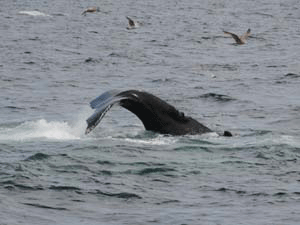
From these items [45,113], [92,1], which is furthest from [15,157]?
[92,1]

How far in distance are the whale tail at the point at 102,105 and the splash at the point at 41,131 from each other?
1.98 meters

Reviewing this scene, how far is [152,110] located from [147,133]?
1.11m

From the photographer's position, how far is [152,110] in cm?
1509

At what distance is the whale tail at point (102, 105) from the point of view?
1348 centimetres

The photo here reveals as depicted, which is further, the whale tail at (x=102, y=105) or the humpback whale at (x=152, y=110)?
the humpback whale at (x=152, y=110)

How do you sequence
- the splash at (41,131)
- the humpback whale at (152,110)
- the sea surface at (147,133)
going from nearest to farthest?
the sea surface at (147,133), the humpback whale at (152,110), the splash at (41,131)

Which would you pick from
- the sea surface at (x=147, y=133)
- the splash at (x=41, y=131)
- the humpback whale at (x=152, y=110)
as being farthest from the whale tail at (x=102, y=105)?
the splash at (x=41, y=131)

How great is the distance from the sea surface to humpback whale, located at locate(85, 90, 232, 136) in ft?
0.67

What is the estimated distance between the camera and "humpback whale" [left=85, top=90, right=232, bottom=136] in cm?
1456

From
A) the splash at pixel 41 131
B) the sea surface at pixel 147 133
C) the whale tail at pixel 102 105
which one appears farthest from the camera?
the splash at pixel 41 131

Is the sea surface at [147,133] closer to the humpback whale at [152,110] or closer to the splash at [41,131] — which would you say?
the splash at [41,131]

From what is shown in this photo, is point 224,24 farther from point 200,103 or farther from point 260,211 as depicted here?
point 260,211

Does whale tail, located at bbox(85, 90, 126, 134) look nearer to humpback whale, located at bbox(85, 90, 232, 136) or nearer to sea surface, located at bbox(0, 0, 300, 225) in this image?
humpback whale, located at bbox(85, 90, 232, 136)

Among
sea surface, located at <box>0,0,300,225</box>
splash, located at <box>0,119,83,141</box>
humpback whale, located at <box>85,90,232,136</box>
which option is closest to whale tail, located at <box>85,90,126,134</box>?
humpback whale, located at <box>85,90,232,136</box>
